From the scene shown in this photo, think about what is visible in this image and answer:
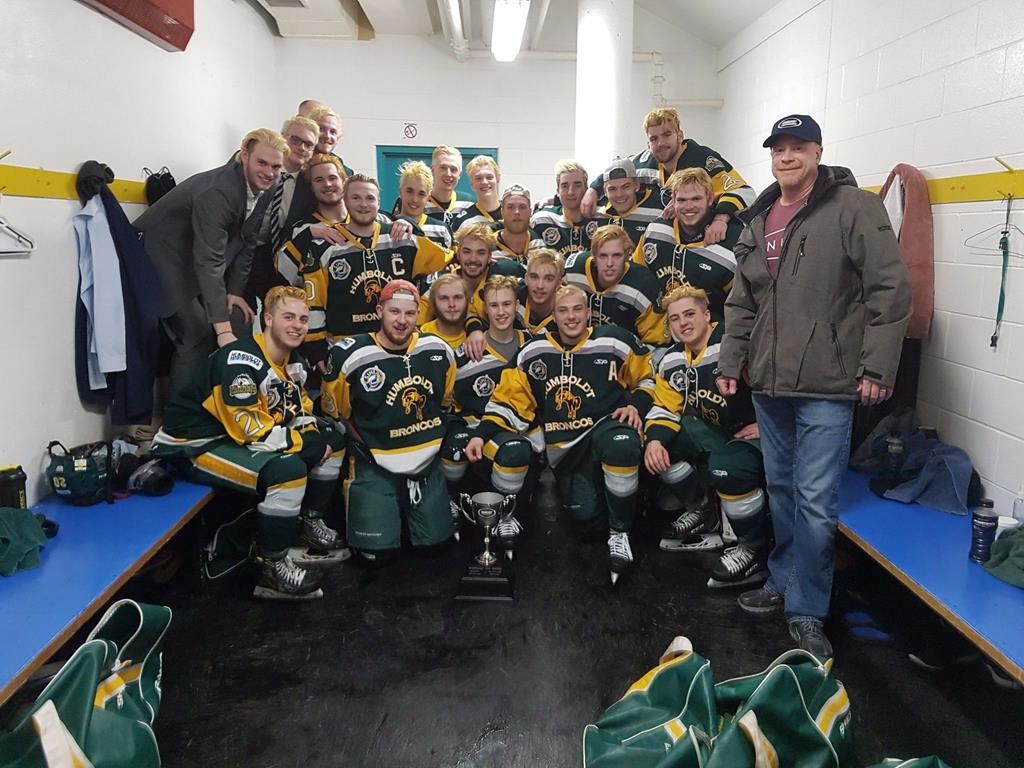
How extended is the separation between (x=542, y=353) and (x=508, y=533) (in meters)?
0.74

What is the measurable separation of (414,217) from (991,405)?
102 inches

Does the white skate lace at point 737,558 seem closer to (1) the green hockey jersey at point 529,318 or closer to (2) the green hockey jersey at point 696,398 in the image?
(2) the green hockey jersey at point 696,398

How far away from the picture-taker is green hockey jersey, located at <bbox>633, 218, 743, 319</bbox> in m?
3.03

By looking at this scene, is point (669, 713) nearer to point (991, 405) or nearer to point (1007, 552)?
point (1007, 552)

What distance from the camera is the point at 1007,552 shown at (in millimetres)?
1899

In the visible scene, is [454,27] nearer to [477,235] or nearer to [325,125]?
[325,125]

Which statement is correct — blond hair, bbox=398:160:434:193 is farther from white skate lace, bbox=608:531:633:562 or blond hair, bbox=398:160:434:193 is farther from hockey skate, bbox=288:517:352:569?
white skate lace, bbox=608:531:633:562

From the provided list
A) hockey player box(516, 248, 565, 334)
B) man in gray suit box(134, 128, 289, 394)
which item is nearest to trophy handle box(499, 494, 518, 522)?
hockey player box(516, 248, 565, 334)

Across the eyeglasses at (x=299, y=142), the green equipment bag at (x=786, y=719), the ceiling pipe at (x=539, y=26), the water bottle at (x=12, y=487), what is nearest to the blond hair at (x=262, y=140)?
the eyeglasses at (x=299, y=142)

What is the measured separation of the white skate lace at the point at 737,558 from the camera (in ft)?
8.45

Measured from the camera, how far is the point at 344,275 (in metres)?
3.11

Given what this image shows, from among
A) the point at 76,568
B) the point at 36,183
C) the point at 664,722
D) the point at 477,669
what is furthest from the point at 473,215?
the point at 664,722

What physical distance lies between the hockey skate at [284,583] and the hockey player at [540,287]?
4.42 feet

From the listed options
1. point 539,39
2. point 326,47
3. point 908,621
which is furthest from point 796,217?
point 326,47
